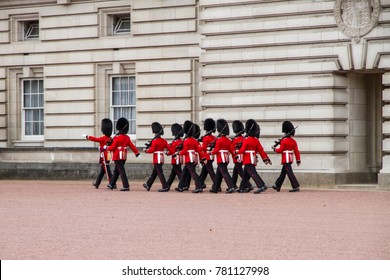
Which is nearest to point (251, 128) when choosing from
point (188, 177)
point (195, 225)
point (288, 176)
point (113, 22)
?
point (288, 176)

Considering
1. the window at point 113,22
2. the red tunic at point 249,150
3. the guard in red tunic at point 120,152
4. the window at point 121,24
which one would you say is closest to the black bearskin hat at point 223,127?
the red tunic at point 249,150

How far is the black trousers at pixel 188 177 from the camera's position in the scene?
2528 cm

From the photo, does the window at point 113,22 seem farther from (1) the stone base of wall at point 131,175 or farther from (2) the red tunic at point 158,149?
(2) the red tunic at point 158,149

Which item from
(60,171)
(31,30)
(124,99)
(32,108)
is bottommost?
(60,171)

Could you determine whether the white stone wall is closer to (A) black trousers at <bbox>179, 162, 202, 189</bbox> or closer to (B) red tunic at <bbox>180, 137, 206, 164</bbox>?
(A) black trousers at <bbox>179, 162, 202, 189</bbox>

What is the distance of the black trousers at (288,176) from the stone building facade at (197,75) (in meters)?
1.65

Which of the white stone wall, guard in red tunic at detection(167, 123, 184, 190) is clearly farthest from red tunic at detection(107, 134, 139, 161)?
the white stone wall

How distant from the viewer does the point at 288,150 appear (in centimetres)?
2552

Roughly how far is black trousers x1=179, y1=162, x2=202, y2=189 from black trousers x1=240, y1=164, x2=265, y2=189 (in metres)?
0.88

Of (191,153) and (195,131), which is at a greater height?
(195,131)

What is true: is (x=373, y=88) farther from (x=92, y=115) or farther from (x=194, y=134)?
(x=92, y=115)

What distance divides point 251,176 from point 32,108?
9936 mm

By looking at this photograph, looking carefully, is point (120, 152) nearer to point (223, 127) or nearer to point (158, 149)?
point (158, 149)

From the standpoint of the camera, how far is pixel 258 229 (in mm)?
16031
